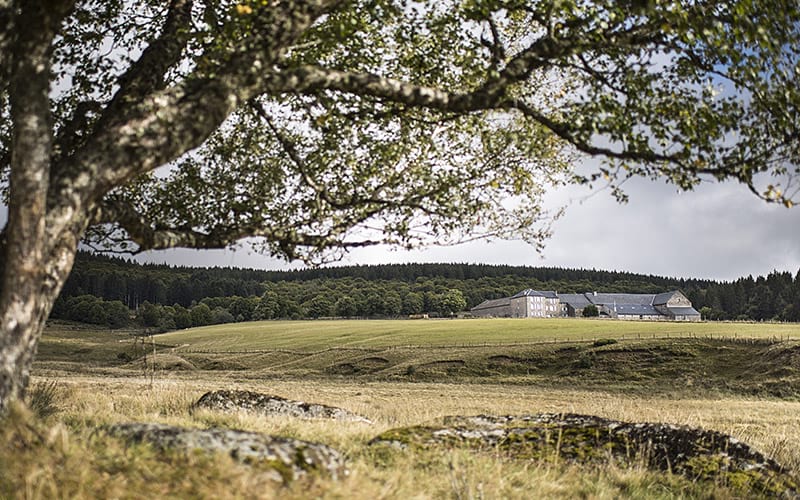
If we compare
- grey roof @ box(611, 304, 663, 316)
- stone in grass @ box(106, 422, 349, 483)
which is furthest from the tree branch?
grey roof @ box(611, 304, 663, 316)

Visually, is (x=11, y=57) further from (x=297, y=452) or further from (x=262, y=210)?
(x=297, y=452)

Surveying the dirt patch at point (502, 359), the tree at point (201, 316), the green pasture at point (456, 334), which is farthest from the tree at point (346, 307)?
the dirt patch at point (502, 359)

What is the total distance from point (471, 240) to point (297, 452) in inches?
283

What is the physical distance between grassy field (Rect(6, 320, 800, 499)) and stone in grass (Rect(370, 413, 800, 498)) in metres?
0.47

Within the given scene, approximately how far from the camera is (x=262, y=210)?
1237 centimetres

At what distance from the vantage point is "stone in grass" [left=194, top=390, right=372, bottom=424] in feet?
47.3

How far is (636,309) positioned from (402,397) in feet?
565

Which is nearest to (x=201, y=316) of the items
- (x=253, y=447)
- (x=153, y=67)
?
(x=153, y=67)

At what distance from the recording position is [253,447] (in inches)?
242

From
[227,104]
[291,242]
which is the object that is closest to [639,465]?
[291,242]

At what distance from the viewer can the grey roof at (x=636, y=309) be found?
191 meters

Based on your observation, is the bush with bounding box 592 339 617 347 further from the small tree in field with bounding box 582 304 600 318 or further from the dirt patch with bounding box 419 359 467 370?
the small tree in field with bounding box 582 304 600 318

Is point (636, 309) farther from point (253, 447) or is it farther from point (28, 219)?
point (28, 219)

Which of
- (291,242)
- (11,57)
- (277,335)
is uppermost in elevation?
(11,57)
